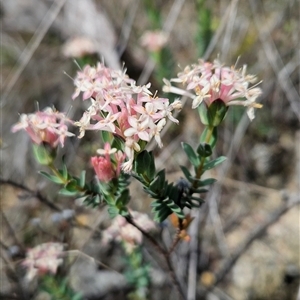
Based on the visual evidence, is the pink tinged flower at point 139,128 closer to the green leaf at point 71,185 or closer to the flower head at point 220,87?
the flower head at point 220,87

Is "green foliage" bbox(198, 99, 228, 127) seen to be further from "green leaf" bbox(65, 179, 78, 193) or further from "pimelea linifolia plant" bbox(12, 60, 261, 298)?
"green leaf" bbox(65, 179, 78, 193)

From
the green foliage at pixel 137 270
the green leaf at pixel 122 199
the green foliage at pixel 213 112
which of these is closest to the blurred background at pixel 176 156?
the green foliage at pixel 137 270

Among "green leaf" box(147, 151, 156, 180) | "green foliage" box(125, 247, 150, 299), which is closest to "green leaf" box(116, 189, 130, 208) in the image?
"green leaf" box(147, 151, 156, 180)

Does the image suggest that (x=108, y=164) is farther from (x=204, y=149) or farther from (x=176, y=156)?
(x=176, y=156)

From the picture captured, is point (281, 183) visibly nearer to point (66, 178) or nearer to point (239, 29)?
point (239, 29)

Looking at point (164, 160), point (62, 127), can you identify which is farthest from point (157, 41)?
point (62, 127)

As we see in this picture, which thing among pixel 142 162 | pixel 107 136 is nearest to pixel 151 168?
pixel 142 162
